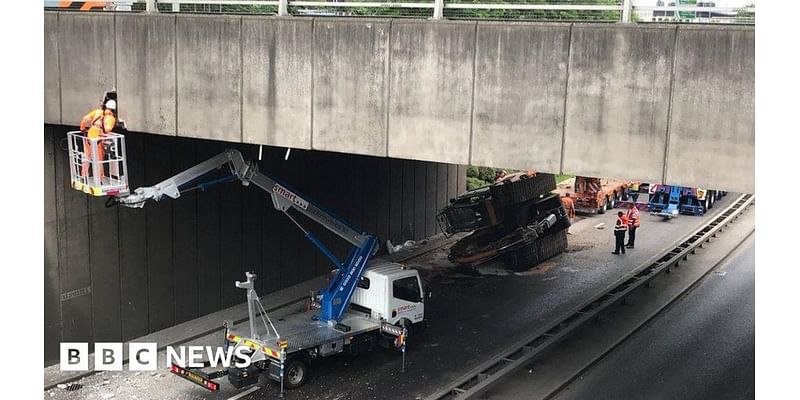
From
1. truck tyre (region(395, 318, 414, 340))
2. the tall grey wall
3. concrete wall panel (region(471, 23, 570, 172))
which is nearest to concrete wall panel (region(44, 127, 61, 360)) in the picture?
the tall grey wall

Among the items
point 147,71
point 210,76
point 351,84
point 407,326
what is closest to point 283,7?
point 210,76

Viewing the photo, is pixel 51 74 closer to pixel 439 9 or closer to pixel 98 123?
pixel 98 123

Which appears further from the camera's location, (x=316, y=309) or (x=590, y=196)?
(x=590, y=196)

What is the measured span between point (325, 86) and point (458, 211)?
11.5 m

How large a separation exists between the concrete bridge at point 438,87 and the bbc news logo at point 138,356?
446cm

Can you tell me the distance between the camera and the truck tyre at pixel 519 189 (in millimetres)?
23172

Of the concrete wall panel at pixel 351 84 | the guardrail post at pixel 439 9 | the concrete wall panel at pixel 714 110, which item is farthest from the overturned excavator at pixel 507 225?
the concrete wall panel at pixel 714 110

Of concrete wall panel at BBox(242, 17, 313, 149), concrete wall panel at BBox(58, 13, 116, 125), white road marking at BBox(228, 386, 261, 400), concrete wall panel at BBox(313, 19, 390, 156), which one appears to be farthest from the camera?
white road marking at BBox(228, 386, 261, 400)

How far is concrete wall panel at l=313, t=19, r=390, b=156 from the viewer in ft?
38.7

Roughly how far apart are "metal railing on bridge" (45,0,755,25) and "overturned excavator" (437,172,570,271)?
9.73 metres

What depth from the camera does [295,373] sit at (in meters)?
14.7

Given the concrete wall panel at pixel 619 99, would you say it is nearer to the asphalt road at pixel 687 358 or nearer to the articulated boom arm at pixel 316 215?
the asphalt road at pixel 687 358

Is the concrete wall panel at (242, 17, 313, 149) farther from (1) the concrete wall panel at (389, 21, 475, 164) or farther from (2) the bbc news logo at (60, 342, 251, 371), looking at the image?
(2) the bbc news logo at (60, 342, 251, 371)

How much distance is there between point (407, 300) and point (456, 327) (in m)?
2.07
